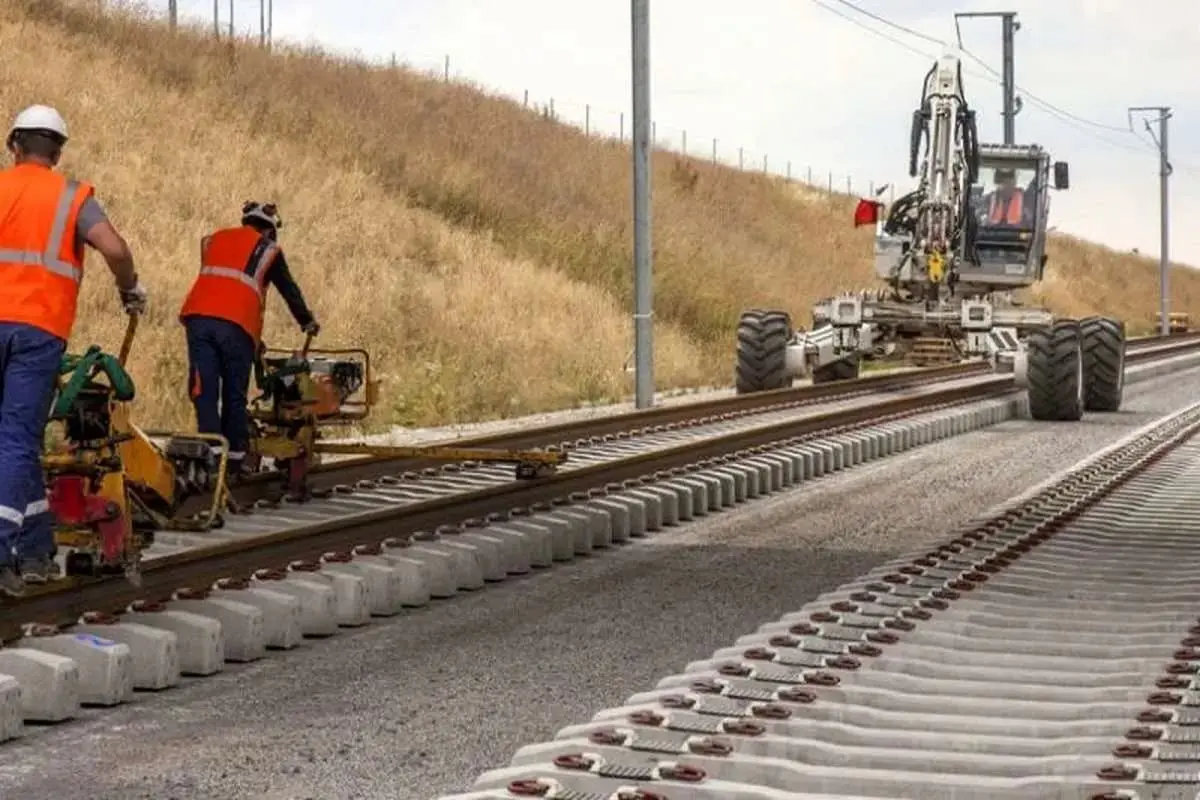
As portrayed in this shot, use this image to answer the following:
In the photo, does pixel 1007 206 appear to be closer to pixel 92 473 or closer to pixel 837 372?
pixel 837 372

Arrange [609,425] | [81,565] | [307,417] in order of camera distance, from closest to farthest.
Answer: [81,565] → [307,417] → [609,425]

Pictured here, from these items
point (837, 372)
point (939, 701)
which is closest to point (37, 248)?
point (939, 701)

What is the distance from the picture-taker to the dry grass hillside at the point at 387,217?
29.6m

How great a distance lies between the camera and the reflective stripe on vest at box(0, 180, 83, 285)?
898 cm

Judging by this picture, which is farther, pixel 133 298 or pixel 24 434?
pixel 133 298

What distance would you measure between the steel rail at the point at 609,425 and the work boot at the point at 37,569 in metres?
3.51

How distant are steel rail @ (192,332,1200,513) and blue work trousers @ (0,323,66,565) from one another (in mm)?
3626

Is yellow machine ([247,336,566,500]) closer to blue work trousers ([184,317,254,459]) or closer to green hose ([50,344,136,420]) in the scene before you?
blue work trousers ([184,317,254,459])

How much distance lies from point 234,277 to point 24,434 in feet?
16.3

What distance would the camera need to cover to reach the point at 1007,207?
96.6 ft

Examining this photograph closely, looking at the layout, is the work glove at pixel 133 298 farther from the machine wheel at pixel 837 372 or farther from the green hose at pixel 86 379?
the machine wheel at pixel 837 372

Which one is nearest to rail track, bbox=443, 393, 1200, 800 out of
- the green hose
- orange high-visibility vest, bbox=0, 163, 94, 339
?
the green hose

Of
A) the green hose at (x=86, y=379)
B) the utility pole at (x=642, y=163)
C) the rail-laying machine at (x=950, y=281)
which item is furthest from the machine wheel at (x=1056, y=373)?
the green hose at (x=86, y=379)

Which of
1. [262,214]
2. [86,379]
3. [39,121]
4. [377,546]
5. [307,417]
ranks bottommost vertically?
[377,546]
